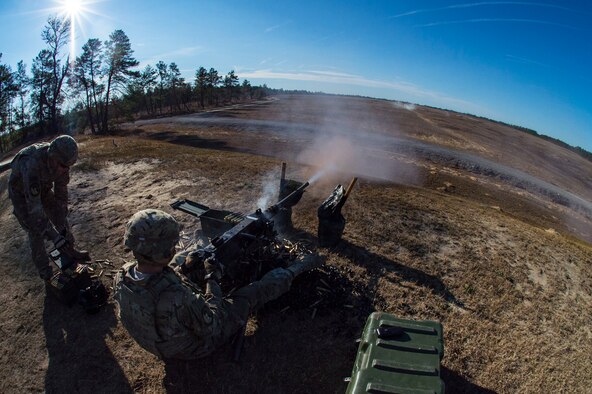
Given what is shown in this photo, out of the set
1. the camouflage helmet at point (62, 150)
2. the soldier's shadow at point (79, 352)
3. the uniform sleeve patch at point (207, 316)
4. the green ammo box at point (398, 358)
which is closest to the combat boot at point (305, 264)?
the green ammo box at point (398, 358)

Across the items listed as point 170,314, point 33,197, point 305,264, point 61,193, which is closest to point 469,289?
point 305,264

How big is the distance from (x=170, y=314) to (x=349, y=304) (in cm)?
352

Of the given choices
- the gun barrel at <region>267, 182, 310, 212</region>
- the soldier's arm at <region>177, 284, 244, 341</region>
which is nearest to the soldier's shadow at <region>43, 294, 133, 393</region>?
the soldier's arm at <region>177, 284, 244, 341</region>

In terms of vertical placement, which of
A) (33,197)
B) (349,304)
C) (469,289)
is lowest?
(469,289)

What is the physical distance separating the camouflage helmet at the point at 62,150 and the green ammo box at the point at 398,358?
6.19 meters

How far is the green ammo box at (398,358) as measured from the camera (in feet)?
12.3

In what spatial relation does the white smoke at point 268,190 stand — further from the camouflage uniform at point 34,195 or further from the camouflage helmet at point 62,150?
the camouflage uniform at point 34,195

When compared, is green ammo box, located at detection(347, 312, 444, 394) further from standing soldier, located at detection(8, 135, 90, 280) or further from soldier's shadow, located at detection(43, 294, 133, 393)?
standing soldier, located at detection(8, 135, 90, 280)

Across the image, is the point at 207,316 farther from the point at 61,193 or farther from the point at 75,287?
the point at 61,193

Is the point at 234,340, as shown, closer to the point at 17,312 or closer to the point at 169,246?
the point at 169,246

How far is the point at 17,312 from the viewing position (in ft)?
20.9

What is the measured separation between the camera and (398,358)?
408 centimetres

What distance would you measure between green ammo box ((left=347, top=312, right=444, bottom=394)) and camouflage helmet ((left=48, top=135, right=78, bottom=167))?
619 cm

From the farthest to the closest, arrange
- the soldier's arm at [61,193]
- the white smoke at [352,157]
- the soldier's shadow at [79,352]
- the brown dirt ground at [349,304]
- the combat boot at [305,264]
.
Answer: the white smoke at [352,157]
the soldier's arm at [61,193]
the combat boot at [305,264]
the brown dirt ground at [349,304]
the soldier's shadow at [79,352]
